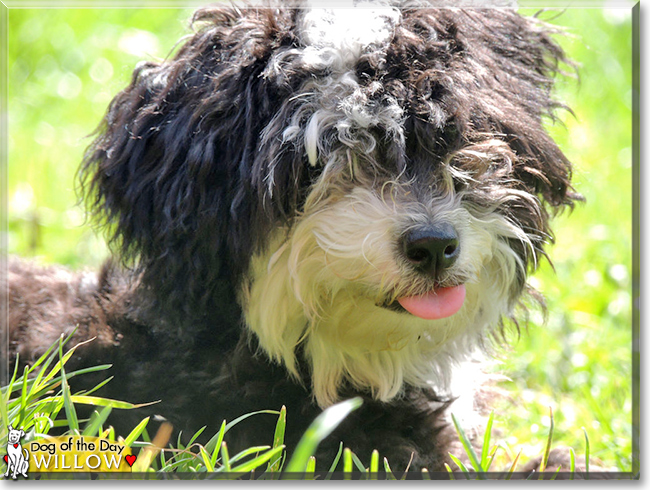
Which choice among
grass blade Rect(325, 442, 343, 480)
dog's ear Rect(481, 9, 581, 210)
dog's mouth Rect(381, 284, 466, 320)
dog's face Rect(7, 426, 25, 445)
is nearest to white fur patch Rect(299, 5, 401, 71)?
dog's ear Rect(481, 9, 581, 210)

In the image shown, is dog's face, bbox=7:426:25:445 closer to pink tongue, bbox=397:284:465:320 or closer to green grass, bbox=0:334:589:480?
green grass, bbox=0:334:589:480

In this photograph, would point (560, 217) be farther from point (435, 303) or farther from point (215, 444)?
point (215, 444)

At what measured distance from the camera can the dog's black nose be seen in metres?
2.14

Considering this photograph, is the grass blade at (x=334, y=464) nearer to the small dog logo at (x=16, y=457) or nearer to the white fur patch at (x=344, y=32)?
the small dog logo at (x=16, y=457)

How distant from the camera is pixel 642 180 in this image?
2.51 m

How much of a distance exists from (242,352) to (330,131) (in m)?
0.76

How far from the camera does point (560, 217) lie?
3.20 meters

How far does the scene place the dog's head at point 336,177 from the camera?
2195 mm

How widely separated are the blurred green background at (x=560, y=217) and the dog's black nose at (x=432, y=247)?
683 mm

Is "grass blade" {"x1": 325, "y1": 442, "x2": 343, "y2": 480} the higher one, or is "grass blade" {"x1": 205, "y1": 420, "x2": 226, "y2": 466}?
"grass blade" {"x1": 205, "y1": 420, "x2": 226, "y2": 466}

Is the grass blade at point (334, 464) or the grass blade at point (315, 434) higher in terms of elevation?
the grass blade at point (315, 434)

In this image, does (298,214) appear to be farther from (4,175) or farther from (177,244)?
(4,175)

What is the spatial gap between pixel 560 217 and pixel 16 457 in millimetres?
2213

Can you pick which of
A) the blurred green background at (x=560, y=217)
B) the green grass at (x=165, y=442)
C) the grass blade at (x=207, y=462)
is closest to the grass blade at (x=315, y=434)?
the green grass at (x=165, y=442)
